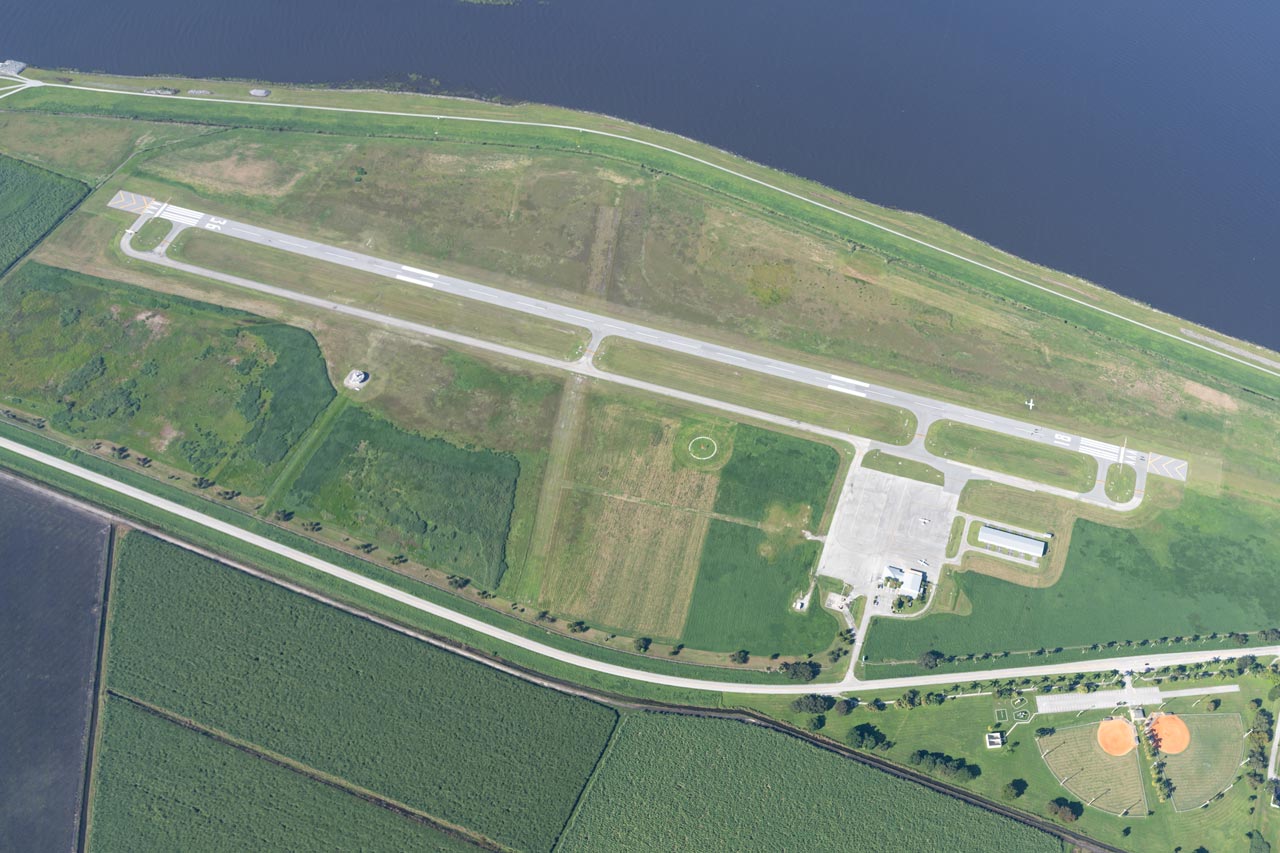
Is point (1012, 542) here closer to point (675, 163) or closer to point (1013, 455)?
point (1013, 455)

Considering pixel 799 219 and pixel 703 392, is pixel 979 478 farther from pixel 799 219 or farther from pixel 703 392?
pixel 799 219

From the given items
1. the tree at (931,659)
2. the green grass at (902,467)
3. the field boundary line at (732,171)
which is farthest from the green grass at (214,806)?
the field boundary line at (732,171)

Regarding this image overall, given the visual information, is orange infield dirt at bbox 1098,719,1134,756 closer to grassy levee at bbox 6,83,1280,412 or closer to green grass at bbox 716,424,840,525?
green grass at bbox 716,424,840,525

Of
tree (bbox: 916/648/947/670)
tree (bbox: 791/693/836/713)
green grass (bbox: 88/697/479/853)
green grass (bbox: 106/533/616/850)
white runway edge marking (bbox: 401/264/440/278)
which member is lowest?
green grass (bbox: 88/697/479/853)

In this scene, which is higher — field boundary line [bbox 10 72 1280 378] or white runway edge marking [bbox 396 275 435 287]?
field boundary line [bbox 10 72 1280 378]

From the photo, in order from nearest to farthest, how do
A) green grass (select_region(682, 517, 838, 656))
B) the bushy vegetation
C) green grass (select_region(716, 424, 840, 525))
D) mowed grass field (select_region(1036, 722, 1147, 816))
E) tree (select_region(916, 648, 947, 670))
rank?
1. mowed grass field (select_region(1036, 722, 1147, 816))
2. tree (select_region(916, 648, 947, 670))
3. green grass (select_region(682, 517, 838, 656))
4. the bushy vegetation
5. green grass (select_region(716, 424, 840, 525))

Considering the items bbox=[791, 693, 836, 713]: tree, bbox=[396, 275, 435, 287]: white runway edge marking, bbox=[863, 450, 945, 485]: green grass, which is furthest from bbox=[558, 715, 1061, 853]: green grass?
bbox=[396, 275, 435, 287]: white runway edge marking

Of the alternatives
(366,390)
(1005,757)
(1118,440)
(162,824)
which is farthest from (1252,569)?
(162,824)
